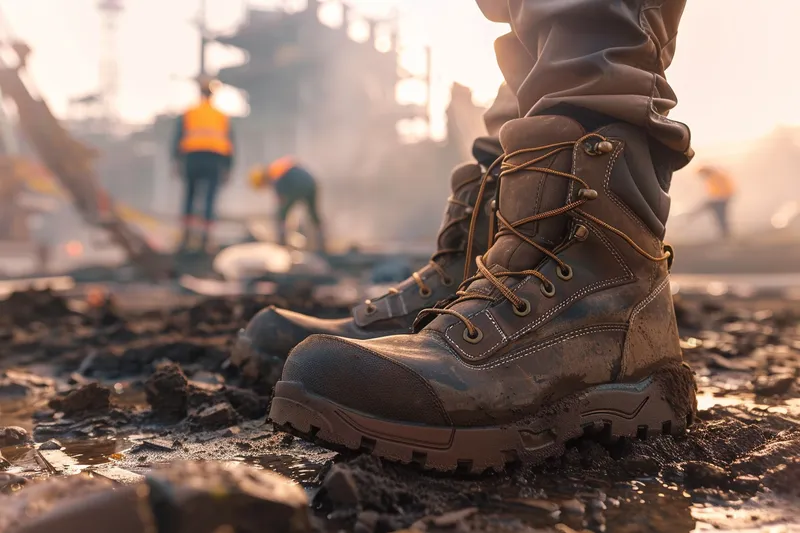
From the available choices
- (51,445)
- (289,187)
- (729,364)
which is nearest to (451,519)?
(51,445)

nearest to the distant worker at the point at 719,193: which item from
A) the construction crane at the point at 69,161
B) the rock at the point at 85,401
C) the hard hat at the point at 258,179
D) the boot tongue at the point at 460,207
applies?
the hard hat at the point at 258,179

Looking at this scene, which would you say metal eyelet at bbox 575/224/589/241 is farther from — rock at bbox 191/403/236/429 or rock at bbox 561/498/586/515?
rock at bbox 191/403/236/429

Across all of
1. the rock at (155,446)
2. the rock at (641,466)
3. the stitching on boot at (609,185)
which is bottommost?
the rock at (155,446)

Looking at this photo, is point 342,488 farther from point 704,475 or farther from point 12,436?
point 12,436

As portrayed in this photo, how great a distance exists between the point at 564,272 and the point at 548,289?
0.17ft

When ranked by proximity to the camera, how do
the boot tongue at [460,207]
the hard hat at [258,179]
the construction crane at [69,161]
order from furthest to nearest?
the hard hat at [258,179]
the construction crane at [69,161]
the boot tongue at [460,207]

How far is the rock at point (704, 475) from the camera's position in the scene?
40.7 inches

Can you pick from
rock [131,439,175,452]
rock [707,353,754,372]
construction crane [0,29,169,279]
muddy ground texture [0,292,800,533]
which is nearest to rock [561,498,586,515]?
muddy ground texture [0,292,800,533]

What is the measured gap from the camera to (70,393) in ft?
5.09

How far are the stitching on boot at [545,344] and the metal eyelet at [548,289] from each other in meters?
0.08

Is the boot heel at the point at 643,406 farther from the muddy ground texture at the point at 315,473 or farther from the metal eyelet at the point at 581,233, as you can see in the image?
the metal eyelet at the point at 581,233

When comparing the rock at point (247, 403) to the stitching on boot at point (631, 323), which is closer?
the stitching on boot at point (631, 323)

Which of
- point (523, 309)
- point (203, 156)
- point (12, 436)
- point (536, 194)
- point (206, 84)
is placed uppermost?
point (206, 84)

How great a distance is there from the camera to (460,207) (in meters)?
1.65
